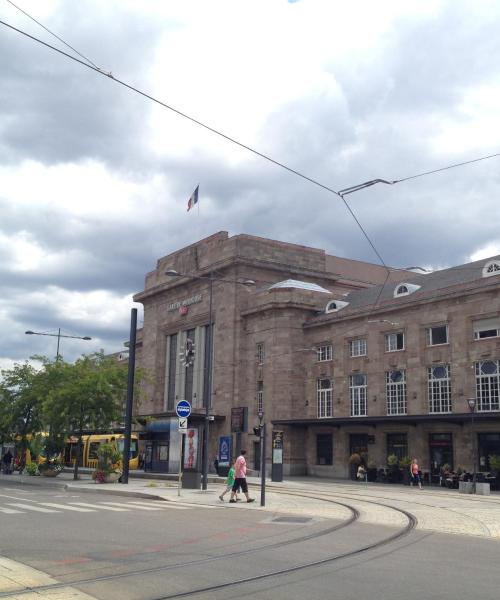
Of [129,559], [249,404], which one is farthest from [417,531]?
[249,404]

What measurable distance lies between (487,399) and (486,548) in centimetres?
2732

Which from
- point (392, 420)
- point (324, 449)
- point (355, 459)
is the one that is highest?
point (392, 420)

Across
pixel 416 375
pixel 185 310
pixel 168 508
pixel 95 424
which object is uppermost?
pixel 185 310

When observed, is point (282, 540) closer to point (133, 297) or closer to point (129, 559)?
point (129, 559)

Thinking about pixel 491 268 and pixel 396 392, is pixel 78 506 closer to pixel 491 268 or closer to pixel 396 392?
pixel 396 392

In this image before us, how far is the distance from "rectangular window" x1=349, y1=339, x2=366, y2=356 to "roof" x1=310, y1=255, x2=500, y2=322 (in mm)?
2075

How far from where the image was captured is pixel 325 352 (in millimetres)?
50031

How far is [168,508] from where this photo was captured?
20578 mm

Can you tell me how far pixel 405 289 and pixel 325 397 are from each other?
9.56 m

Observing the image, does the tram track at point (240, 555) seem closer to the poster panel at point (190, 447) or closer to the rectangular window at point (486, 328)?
the rectangular window at point (486, 328)

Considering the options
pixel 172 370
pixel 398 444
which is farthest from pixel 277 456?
pixel 172 370

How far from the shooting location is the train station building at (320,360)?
129 ft

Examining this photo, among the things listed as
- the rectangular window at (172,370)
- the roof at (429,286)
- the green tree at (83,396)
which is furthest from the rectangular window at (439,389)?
the rectangular window at (172,370)

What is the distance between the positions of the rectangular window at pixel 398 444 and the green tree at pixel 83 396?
650 inches
